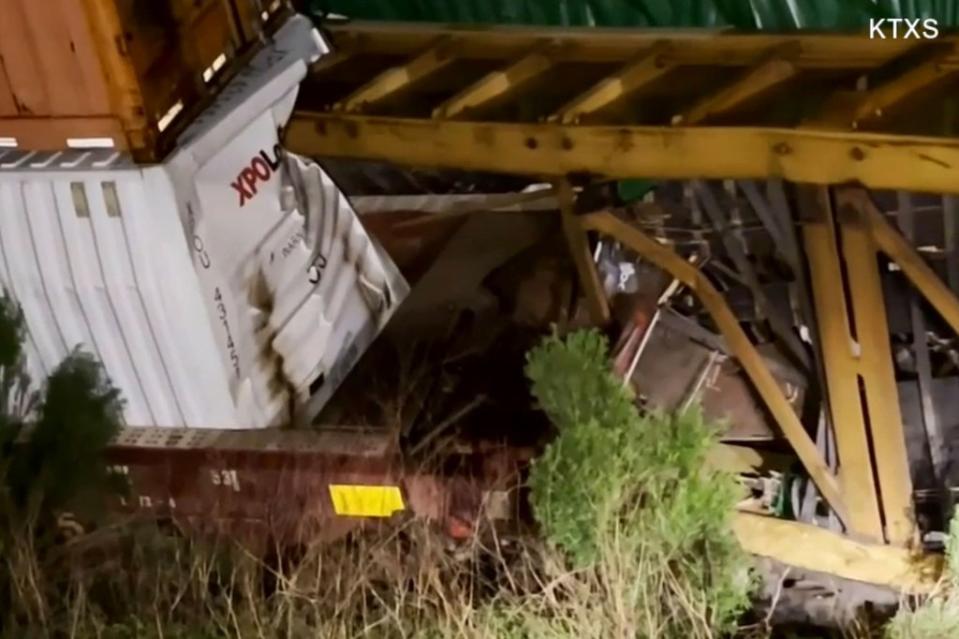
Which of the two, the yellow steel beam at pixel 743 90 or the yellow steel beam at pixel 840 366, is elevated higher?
the yellow steel beam at pixel 743 90

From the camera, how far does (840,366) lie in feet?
9.98

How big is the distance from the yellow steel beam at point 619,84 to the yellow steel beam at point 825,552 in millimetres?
1004

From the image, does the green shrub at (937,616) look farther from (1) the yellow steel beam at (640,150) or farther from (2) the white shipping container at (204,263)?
(2) the white shipping container at (204,263)

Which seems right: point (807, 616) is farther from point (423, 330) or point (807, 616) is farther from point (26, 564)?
point (26, 564)

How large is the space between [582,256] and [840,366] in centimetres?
68

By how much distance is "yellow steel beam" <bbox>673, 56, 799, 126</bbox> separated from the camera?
301 cm

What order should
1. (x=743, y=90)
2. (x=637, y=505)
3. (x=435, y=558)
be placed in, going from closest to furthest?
1. (x=637, y=505)
2. (x=435, y=558)
3. (x=743, y=90)

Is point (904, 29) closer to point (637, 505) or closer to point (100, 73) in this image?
point (637, 505)

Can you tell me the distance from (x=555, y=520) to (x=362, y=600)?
17.3 inches

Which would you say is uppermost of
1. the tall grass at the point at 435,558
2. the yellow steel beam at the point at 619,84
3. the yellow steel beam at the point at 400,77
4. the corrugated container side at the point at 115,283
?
the yellow steel beam at the point at 400,77

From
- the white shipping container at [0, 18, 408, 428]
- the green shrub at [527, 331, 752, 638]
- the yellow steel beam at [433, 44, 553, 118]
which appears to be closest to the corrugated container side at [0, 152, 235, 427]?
the white shipping container at [0, 18, 408, 428]

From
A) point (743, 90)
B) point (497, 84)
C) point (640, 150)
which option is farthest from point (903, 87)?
point (497, 84)

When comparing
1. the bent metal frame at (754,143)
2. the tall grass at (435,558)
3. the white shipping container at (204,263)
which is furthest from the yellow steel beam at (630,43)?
the tall grass at (435,558)

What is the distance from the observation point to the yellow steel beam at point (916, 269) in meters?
2.91
